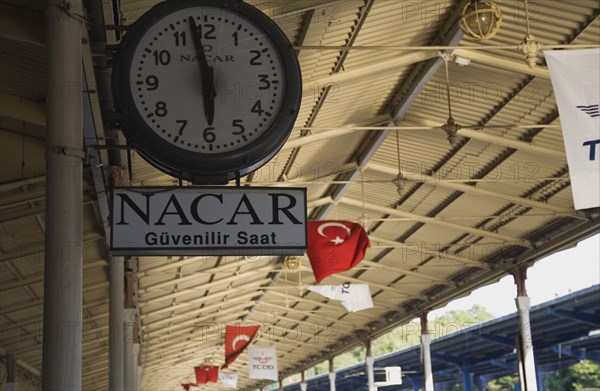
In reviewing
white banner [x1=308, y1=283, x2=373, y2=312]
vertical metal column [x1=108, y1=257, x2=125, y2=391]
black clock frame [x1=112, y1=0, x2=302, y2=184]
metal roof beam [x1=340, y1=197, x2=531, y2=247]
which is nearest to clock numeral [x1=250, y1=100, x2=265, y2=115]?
black clock frame [x1=112, y1=0, x2=302, y2=184]

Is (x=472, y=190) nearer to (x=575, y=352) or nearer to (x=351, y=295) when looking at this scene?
(x=351, y=295)

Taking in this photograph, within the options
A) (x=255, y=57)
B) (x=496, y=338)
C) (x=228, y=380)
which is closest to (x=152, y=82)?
(x=255, y=57)

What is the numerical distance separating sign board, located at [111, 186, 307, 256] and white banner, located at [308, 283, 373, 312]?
13.4m

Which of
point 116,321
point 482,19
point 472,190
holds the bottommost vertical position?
point 116,321

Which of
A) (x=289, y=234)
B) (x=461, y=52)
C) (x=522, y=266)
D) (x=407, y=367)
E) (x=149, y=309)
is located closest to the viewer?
(x=289, y=234)

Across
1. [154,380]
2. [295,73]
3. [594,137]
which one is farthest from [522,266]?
[154,380]

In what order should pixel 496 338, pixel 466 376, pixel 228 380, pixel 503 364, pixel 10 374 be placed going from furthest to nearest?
pixel 228 380
pixel 466 376
pixel 503 364
pixel 496 338
pixel 10 374

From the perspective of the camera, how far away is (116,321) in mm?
12109

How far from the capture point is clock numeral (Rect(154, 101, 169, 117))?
12.2 feet

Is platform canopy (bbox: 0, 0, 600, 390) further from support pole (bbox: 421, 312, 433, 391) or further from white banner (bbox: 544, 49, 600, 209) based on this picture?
white banner (bbox: 544, 49, 600, 209)

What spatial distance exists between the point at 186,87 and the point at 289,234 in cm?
73

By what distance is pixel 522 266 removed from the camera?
64.3ft

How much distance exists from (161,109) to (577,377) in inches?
1091

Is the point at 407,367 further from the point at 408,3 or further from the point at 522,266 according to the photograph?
the point at 408,3
